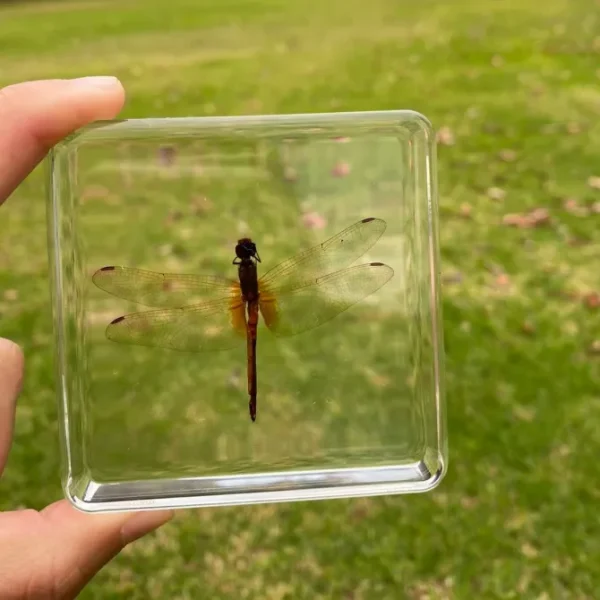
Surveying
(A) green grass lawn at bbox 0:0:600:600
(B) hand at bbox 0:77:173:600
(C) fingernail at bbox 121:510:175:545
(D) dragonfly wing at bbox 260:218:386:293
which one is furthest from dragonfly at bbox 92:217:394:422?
(A) green grass lawn at bbox 0:0:600:600

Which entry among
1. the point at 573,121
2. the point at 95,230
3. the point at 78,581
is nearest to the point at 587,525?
the point at 78,581

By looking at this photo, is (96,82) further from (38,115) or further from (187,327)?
(187,327)

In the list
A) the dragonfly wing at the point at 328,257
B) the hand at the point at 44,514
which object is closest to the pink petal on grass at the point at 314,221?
the dragonfly wing at the point at 328,257

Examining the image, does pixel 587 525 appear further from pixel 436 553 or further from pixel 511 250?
pixel 511 250

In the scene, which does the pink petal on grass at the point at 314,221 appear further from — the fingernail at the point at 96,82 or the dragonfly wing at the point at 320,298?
the fingernail at the point at 96,82

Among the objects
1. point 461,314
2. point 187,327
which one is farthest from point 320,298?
point 461,314
